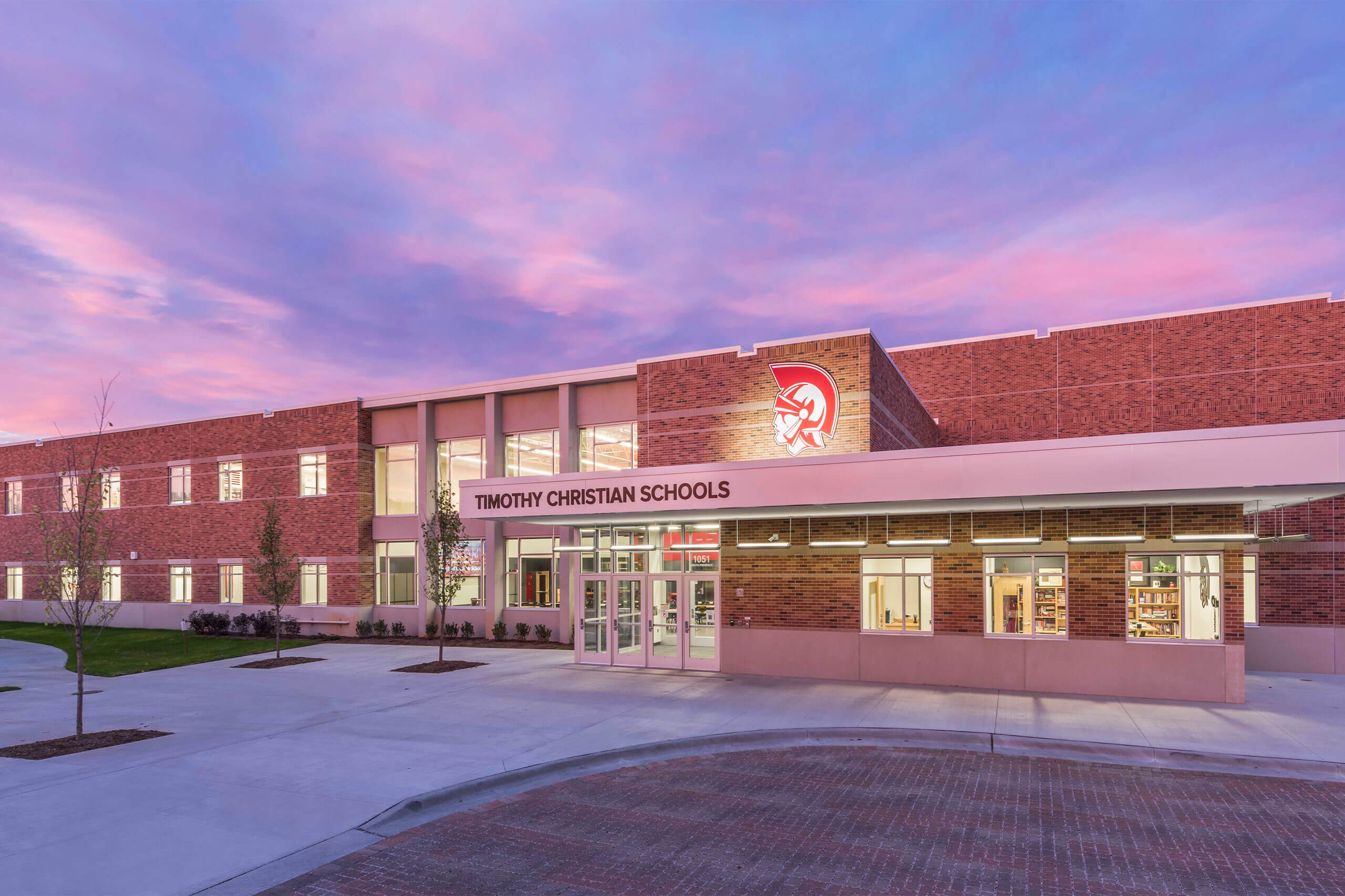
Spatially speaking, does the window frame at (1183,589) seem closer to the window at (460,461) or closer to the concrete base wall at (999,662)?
the concrete base wall at (999,662)

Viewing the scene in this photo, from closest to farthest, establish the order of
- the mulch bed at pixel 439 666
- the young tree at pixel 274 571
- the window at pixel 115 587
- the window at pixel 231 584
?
the mulch bed at pixel 439 666, the young tree at pixel 274 571, the window at pixel 231 584, the window at pixel 115 587

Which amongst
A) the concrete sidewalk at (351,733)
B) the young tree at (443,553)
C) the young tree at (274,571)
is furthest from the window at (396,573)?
the concrete sidewalk at (351,733)

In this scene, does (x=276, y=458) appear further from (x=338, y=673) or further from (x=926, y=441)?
(x=926, y=441)

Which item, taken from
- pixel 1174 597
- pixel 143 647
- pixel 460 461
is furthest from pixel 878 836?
pixel 143 647

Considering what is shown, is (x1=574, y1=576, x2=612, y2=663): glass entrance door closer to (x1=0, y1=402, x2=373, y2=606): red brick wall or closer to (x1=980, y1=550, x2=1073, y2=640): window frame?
(x1=980, y1=550, x2=1073, y2=640): window frame

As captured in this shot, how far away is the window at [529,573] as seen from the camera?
2833cm

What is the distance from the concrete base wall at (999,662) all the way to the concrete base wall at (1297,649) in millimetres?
7270

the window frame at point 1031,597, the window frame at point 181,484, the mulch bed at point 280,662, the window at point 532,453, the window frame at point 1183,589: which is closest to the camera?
the window frame at point 1183,589

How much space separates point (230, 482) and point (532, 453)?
1510 cm

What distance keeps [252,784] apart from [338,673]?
36.7ft

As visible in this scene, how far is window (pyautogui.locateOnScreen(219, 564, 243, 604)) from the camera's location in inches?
1341

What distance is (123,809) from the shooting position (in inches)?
381

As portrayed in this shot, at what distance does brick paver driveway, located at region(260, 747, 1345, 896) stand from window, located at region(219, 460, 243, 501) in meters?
29.2

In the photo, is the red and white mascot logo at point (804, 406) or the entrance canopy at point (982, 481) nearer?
the entrance canopy at point (982, 481)
